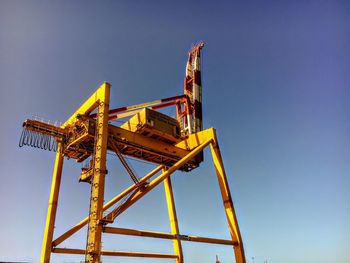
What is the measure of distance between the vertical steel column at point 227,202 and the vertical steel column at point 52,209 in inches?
435

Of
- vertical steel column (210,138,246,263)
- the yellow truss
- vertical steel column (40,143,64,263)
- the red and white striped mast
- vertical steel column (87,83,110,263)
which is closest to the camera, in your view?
vertical steel column (87,83,110,263)

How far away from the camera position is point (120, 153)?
21844mm

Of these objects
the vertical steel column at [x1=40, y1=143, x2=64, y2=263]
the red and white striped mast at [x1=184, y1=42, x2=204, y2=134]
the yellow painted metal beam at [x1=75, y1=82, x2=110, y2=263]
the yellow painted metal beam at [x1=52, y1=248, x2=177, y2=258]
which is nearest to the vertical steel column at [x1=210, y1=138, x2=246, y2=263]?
the red and white striped mast at [x1=184, y1=42, x2=204, y2=134]

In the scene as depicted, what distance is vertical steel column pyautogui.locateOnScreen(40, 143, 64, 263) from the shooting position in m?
20.0

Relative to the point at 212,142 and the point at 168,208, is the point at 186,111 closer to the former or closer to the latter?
the point at 212,142

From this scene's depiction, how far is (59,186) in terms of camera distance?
72.2ft

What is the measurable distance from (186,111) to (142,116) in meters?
7.05

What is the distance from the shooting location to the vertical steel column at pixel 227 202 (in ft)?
74.2

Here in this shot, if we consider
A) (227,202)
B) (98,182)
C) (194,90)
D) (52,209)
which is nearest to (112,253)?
(52,209)

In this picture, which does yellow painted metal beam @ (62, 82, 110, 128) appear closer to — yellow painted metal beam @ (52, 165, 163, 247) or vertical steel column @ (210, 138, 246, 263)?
yellow painted metal beam @ (52, 165, 163, 247)

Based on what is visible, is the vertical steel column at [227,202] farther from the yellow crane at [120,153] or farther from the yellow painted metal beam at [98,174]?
the yellow painted metal beam at [98,174]

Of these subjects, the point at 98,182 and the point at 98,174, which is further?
the point at 98,174

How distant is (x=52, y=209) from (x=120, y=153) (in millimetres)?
5479

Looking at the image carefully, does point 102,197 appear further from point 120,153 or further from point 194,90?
point 194,90
